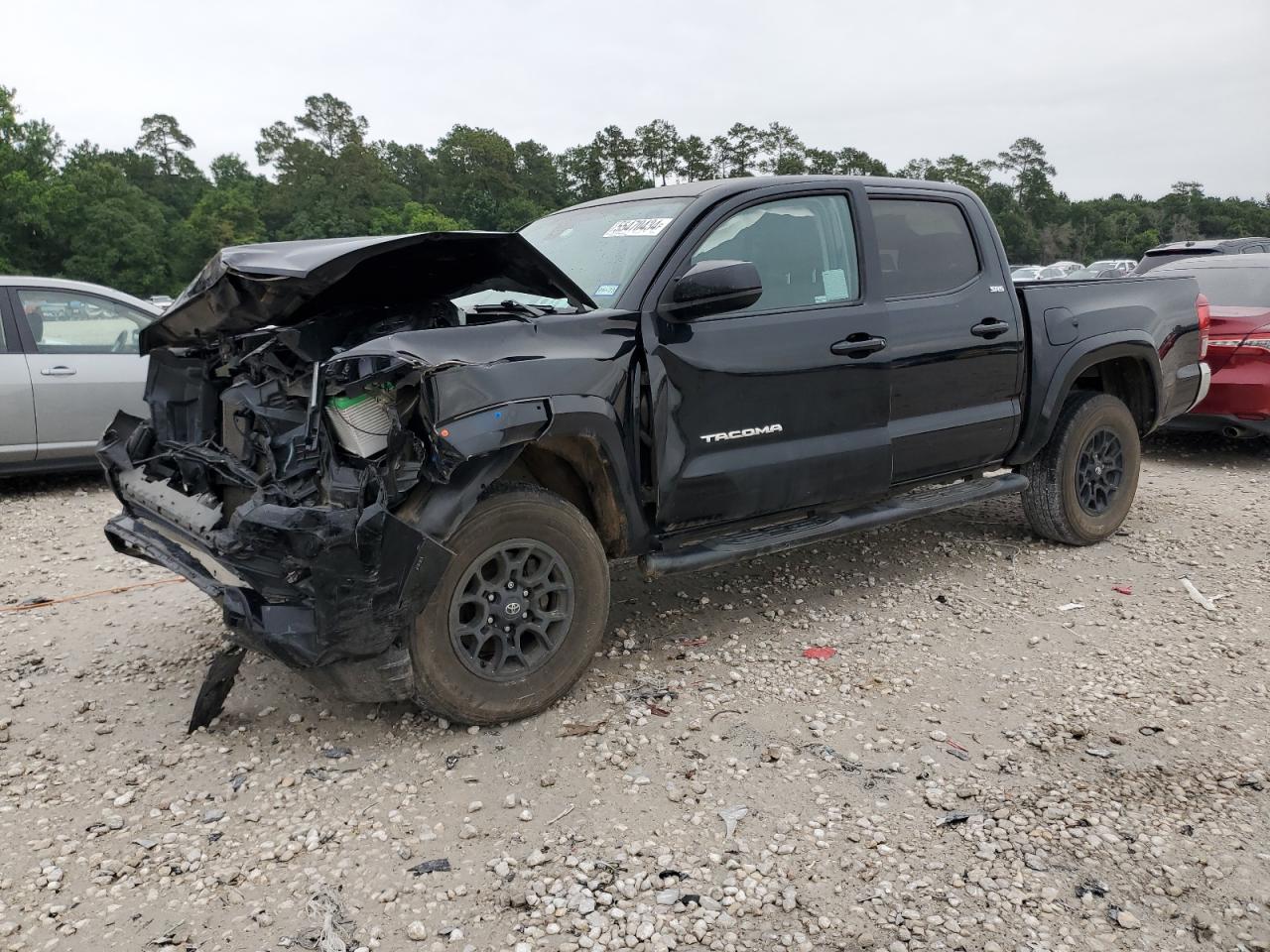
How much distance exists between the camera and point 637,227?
402 cm

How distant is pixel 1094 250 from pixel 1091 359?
86.7 meters

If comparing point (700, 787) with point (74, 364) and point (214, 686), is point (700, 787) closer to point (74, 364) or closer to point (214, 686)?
point (214, 686)

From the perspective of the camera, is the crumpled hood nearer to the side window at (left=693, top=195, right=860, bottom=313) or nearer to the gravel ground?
the side window at (left=693, top=195, right=860, bottom=313)

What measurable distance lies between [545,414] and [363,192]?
3234 inches

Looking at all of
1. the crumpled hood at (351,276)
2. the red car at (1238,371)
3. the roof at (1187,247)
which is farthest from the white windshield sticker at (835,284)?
the roof at (1187,247)

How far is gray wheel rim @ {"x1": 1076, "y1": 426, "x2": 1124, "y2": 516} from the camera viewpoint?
215 inches

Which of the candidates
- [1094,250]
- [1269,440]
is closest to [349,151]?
[1094,250]

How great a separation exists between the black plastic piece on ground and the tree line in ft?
143

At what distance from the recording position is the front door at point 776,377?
3.66 meters

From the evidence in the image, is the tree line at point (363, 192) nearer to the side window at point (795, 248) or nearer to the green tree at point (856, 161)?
the green tree at point (856, 161)

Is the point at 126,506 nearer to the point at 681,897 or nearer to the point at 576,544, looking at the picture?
the point at 576,544

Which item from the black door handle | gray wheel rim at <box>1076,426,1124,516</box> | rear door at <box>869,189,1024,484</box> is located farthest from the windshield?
gray wheel rim at <box>1076,426,1124,516</box>

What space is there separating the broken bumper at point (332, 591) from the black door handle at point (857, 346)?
202cm

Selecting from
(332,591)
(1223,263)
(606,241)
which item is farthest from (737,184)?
(1223,263)
